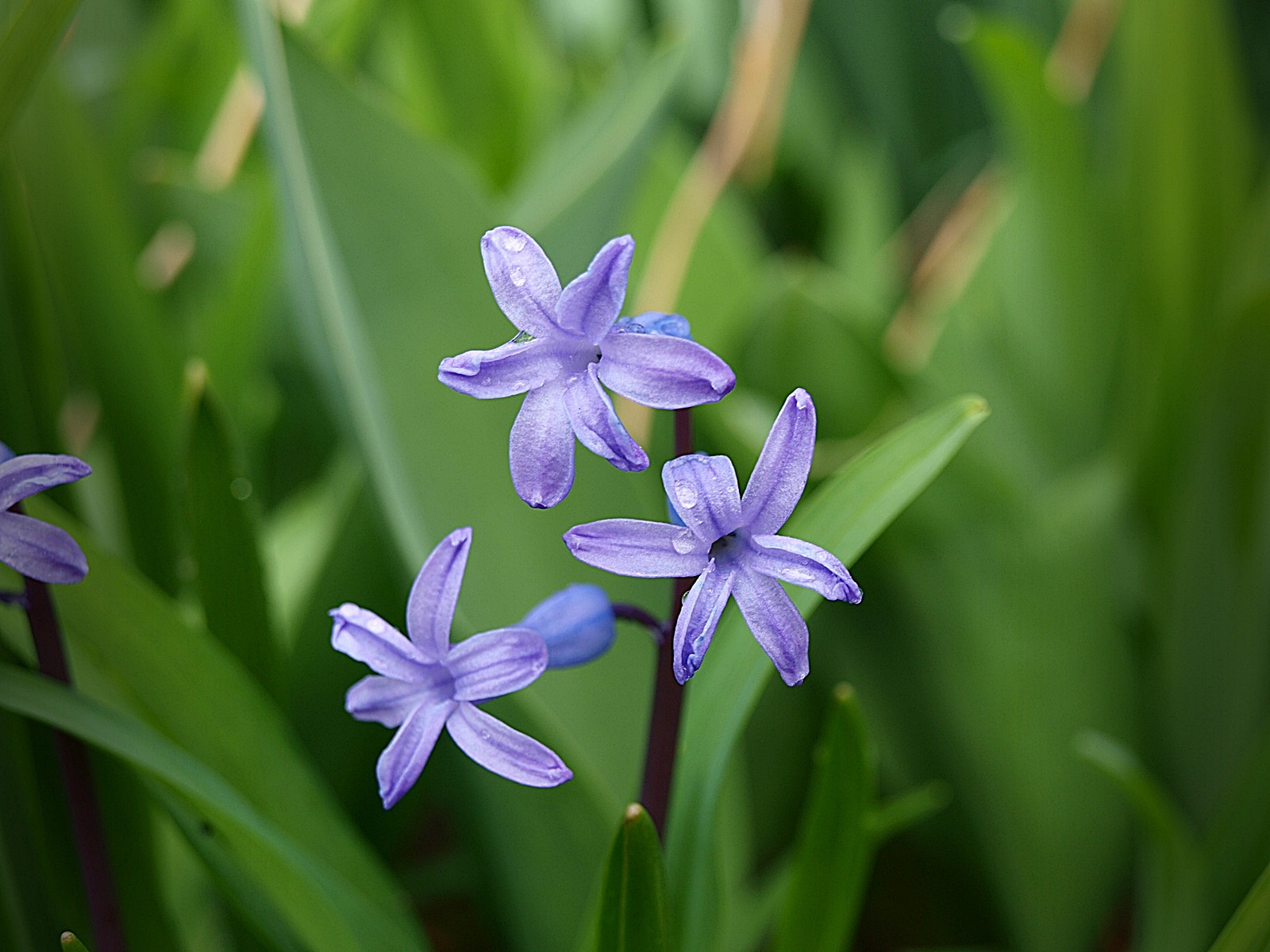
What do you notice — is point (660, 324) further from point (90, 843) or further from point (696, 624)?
point (90, 843)

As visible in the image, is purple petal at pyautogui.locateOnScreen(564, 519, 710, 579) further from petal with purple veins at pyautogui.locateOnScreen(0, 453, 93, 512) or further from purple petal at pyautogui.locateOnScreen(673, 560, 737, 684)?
petal with purple veins at pyautogui.locateOnScreen(0, 453, 93, 512)

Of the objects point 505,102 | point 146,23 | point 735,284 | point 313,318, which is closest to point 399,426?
point 313,318

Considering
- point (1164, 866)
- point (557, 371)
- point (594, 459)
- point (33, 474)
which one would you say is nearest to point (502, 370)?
point (557, 371)

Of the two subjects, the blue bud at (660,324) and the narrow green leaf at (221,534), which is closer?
the blue bud at (660,324)

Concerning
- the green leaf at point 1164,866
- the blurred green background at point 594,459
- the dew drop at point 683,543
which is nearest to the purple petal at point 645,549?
the dew drop at point 683,543

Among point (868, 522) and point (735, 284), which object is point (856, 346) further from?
point (868, 522)

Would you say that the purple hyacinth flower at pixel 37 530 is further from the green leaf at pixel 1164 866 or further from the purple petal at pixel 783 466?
the green leaf at pixel 1164 866

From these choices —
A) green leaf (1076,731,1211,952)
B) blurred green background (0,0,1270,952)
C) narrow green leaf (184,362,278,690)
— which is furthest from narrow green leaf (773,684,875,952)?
→ narrow green leaf (184,362,278,690)
